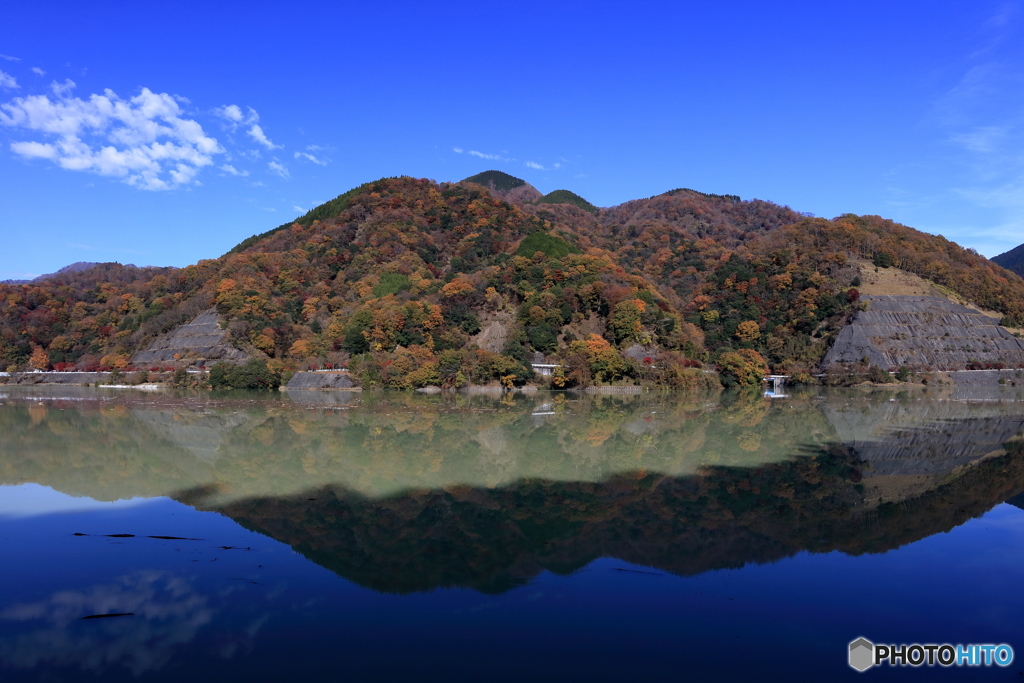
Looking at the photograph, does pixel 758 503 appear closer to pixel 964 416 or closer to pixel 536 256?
pixel 964 416

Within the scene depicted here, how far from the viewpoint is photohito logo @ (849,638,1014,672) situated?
5.63 m

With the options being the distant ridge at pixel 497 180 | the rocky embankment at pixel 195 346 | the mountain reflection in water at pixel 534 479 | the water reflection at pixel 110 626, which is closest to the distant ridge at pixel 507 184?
the distant ridge at pixel 497 180

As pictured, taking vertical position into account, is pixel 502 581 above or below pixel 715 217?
below

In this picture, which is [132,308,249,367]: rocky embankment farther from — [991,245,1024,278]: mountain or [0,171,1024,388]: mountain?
[991,245,1024,278]: mountain

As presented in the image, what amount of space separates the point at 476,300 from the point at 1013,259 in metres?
101

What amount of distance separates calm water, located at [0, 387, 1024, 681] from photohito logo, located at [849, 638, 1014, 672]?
0.14 m

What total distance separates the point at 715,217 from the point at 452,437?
95460mm

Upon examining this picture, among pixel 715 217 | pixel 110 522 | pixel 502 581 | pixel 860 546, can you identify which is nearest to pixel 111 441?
pixel 110 522

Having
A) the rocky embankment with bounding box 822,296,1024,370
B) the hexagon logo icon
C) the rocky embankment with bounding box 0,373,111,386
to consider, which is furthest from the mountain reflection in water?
the rocky embankment with bounding box 0,373,111,386

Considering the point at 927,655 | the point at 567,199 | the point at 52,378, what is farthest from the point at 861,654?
the point at 567,199

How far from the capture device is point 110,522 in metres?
9.85

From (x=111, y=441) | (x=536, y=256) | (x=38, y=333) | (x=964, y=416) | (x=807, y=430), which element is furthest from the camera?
(x=38, y=333)

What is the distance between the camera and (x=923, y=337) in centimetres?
4688

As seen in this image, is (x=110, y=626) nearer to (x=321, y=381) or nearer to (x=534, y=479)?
(x=534, y=479)
